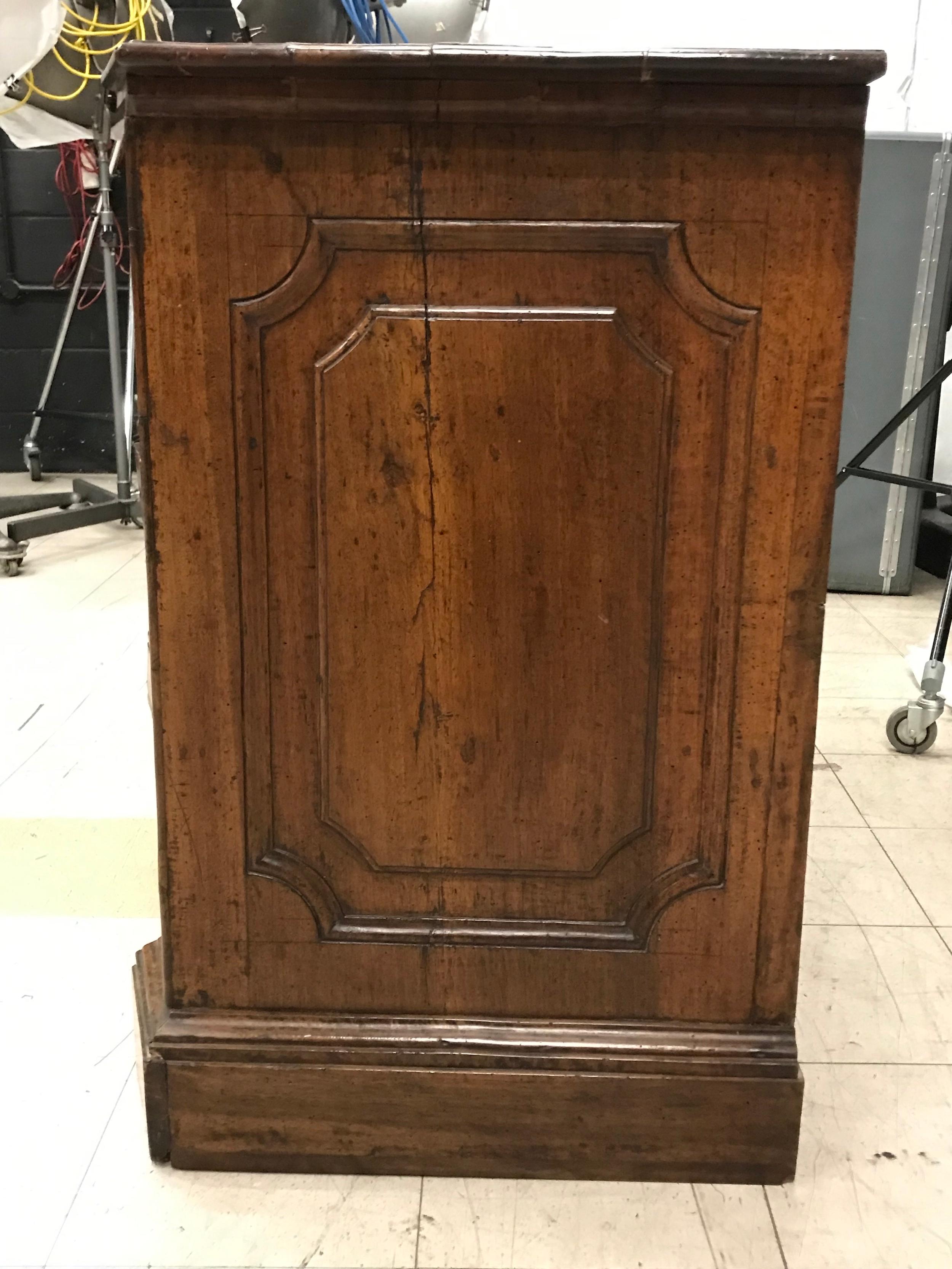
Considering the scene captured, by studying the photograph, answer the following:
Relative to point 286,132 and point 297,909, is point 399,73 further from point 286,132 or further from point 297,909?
point 297,909

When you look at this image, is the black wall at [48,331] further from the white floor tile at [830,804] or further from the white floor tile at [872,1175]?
the white floor tile at [872,1175]

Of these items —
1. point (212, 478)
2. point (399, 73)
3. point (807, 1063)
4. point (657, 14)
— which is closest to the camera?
point (399, 73)

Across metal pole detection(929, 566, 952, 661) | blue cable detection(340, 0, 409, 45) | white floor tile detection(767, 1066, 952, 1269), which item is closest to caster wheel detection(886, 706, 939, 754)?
metal pole detection(929, 566, 952, 661)

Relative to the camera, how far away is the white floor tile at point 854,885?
5.19ft

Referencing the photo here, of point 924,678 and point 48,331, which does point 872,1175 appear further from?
point 48,331

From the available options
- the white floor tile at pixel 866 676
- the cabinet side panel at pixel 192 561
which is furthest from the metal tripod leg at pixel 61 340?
the cabinet side panel at pixel 192 561

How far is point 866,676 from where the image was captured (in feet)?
8.38

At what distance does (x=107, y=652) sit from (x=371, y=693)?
171 centimetres

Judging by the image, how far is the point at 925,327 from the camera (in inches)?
119

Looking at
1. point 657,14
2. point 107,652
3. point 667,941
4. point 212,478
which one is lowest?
point 107,652

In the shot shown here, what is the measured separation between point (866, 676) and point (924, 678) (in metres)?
0.40

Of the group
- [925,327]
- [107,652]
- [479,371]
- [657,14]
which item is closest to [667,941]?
[479,371]

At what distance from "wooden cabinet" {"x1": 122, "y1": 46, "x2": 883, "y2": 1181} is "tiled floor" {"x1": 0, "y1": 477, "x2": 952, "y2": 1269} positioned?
0.05 metres

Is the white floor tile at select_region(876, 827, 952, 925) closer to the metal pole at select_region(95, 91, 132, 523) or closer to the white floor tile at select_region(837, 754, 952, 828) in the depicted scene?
the white floor tile at select_region(837, 754, 952, 828)
